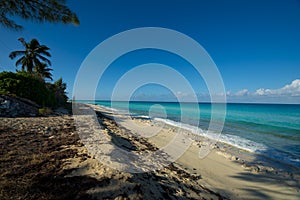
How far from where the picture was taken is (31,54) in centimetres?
2306

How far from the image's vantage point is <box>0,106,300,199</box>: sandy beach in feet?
8.02

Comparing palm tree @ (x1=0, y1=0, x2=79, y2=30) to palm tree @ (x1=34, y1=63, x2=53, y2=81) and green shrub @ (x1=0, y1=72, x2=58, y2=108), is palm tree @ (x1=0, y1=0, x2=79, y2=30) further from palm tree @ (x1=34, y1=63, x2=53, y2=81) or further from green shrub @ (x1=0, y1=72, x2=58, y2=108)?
palm tree @ (x1=34, y1=63, x2=53, y2=81)

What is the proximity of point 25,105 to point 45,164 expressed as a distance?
899 cm

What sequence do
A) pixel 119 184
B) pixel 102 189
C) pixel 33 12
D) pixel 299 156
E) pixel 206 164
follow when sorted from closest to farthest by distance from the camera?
1. pixel 102 189
2. pixel 119 184
3. pixel 33 12
4. pixel 206 164
5. pixel 299 156

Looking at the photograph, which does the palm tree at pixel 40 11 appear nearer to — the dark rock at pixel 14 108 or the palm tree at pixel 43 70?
the dark rock at pixel 14 108

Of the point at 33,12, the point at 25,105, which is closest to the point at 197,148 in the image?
the point at 33,12

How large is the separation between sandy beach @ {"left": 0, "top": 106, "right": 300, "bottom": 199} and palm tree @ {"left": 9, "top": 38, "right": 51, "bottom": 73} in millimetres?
22222

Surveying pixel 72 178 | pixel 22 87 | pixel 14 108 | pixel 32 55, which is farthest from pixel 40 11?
pixel 32 55

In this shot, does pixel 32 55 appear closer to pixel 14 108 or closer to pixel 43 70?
pixel 43 70

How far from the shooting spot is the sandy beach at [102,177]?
245cm

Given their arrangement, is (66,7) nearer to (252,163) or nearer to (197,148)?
(197,148)

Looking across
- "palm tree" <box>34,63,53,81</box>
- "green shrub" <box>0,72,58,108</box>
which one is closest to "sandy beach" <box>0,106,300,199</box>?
"green shrub" <box>0,72,58,108</box>

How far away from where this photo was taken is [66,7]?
4.42 metres

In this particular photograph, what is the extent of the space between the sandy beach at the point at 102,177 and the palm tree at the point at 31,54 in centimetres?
2222
